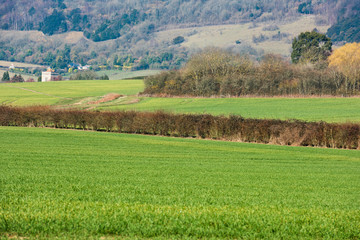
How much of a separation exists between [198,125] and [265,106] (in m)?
30.7

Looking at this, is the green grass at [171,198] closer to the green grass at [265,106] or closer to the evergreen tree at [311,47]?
the green grass at [265,106]

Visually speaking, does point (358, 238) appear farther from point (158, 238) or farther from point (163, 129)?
point (163, 129)

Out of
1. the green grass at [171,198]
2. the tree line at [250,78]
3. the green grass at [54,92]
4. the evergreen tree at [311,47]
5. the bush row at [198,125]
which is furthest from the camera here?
the evergreen tree at [311,47]

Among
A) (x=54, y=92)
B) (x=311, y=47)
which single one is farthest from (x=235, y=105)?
(x=311, y=47)

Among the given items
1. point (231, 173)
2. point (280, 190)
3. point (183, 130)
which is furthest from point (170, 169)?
point (183, 130)

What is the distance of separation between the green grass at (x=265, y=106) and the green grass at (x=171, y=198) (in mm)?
34223

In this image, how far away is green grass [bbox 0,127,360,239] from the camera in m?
7.76

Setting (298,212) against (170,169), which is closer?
(298,212)

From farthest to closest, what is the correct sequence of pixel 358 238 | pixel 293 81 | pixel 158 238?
pixel 293 81
pixel 358 238
pixel 158 238

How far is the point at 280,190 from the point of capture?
12.8 metres

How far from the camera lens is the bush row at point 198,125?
3186 cm

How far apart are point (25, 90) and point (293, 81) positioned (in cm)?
6082

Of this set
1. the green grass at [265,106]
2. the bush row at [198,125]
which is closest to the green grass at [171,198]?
the bush row at [198,125]

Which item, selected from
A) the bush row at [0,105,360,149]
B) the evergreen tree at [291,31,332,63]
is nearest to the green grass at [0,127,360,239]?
the bush row at [0,105,360,149]
